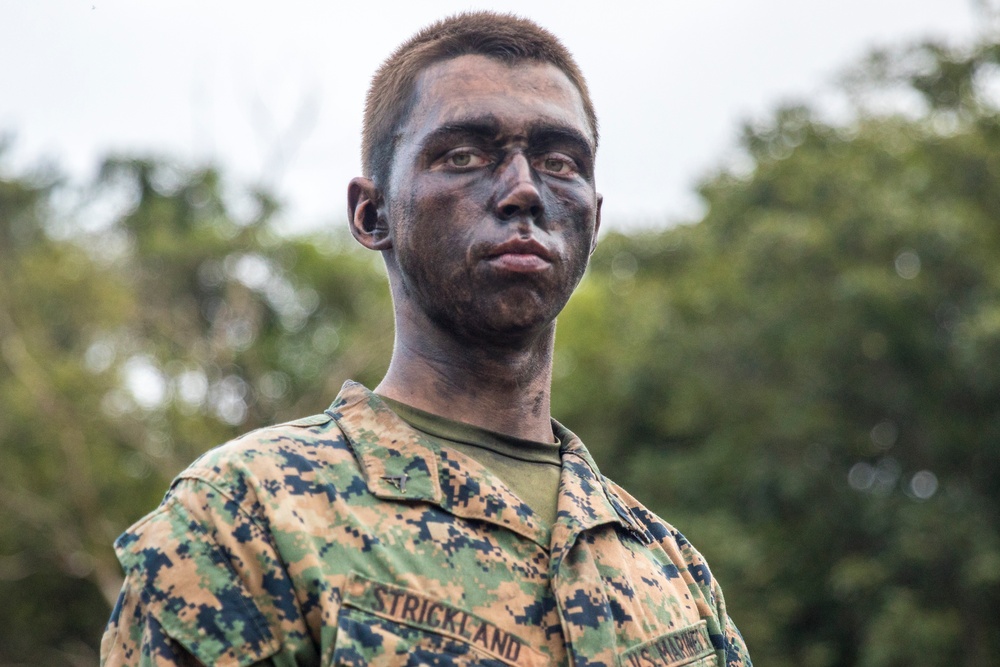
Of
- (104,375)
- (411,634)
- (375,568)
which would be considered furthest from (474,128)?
(104,375)

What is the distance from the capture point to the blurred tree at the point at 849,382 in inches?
866

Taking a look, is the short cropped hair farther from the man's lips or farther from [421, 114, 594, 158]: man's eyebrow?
the man's lips

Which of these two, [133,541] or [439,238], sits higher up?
[439,238]

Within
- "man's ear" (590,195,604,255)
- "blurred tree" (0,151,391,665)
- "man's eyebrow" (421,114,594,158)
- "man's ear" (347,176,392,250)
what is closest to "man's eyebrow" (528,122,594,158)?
"man's eyebrow" (421,114,594,158)

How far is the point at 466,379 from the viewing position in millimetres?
3287

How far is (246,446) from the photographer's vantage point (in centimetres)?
289

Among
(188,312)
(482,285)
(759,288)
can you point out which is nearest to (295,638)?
(482,285)

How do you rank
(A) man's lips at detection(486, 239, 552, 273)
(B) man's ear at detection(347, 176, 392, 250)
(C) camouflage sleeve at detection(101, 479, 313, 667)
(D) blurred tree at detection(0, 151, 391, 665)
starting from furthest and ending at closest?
(D) blurred tree at detection(0, 151, 391, 665) → (B) man's ear at detection(347, 176, 392, 250) → (A) man's lips at detection(486, 239, 552, 273) → (C) camouflage sleeve at detection(101, 479, 313, 667)

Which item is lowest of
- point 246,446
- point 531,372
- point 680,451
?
point 246,446

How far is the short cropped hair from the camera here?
11.1ft

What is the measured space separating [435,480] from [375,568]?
11.2 inches

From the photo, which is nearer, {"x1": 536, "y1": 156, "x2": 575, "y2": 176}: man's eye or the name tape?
the name tape

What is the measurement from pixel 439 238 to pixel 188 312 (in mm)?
31212

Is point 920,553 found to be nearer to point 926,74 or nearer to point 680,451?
point 680,451
